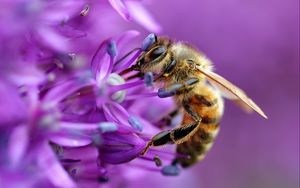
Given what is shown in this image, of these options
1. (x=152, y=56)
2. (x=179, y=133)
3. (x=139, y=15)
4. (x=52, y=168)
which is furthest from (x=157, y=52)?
(x=52, y=168)

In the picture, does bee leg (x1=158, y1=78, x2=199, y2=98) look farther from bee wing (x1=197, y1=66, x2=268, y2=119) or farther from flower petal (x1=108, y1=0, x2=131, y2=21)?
flower petal (x1=108, y1=0, x2=131, y2=21)

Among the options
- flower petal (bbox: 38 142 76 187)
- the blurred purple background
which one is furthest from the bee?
the blurred purple background

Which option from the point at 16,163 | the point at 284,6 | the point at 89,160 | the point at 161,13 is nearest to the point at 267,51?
the point at 284,6

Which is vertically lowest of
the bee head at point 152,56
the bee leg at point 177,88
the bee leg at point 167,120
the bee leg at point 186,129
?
the bee leg at point 167,120

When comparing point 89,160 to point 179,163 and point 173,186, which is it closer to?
point 179,163

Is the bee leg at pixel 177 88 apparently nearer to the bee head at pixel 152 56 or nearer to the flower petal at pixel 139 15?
the bee head at pixel 152 56

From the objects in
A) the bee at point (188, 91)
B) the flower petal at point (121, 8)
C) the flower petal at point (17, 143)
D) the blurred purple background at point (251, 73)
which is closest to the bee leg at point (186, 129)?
the bee at point (188, 91)
